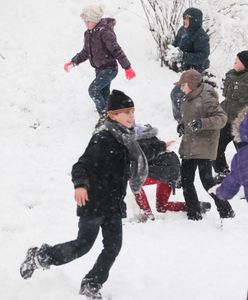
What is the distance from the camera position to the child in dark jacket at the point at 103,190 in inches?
170

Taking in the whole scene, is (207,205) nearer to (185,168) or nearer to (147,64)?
(185,168)

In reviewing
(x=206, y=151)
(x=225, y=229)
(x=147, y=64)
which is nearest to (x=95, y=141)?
(x=206, y=151)

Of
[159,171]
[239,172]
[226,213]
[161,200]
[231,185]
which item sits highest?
[159,171]

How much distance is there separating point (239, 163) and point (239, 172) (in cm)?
8

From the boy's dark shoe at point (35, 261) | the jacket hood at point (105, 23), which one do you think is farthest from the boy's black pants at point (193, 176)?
the jacket hood at point (105, 23)

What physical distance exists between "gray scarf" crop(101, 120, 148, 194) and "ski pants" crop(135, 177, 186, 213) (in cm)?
143

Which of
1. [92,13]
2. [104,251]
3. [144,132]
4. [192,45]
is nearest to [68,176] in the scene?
[144,132]

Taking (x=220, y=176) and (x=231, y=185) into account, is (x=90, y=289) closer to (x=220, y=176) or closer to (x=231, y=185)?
(x=231, y=185)

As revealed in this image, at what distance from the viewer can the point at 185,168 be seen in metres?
6.23

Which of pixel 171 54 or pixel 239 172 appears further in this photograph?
pixel 171 54

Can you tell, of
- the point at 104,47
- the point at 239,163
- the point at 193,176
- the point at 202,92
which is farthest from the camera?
the point at 104,47

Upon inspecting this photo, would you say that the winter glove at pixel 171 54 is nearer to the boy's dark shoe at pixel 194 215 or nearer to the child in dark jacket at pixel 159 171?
the child in dark jacket at pixel 159 171

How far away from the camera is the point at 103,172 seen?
434cm

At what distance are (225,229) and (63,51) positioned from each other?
20.0 feet
